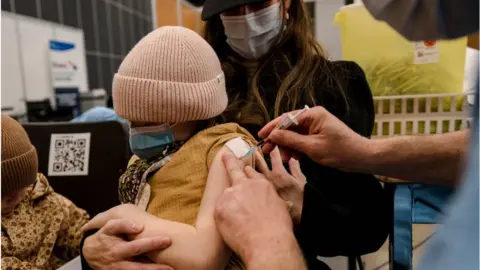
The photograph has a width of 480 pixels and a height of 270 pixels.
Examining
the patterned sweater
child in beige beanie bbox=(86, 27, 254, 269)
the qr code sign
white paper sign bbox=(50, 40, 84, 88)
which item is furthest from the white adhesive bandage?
white paper sign bbox=(50, 40, 84, 88)

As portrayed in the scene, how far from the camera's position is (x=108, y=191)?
1650 millimetres

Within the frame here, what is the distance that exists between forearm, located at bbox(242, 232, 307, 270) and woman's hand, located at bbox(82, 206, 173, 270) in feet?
0.62

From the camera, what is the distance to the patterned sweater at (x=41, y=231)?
1261 mm

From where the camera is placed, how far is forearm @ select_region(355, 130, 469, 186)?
3.31 ft

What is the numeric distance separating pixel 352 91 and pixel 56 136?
1149 millimetres

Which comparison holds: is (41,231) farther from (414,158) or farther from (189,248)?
(414,158)

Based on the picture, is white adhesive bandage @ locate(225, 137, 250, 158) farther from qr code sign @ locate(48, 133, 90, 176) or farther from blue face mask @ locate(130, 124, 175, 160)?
qr code sign @ locate(48, 133, 90, 176)

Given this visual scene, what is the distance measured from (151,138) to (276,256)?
393mm

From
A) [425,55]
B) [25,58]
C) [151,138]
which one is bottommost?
[25,58]

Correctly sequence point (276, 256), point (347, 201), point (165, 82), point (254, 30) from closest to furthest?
point (276, 256) → point (165, 82) → point (347, 201) → point (254, 30)

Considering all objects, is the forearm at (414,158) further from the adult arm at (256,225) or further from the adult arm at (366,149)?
the adult arm at (256,225)

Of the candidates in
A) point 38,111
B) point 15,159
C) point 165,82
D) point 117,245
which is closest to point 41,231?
point 15,159

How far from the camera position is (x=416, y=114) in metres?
1.36

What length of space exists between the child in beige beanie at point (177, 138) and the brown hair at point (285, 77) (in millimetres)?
223
